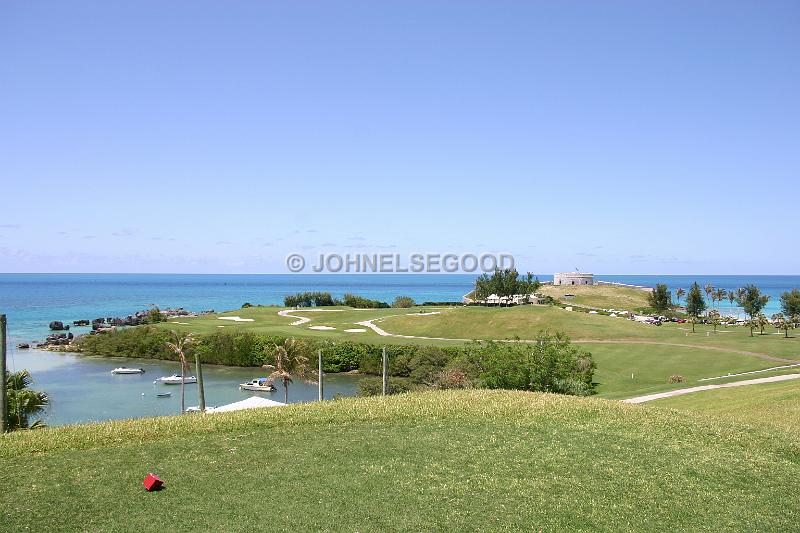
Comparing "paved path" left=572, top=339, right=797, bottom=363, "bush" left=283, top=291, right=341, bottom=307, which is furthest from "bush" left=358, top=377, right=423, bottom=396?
"bush" left=283, top=291, right=341, bottom=307

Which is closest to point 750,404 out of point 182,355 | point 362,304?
point 182,355

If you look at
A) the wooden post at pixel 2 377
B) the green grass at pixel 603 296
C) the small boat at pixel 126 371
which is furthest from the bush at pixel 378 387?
the green grass at pixel 603 296

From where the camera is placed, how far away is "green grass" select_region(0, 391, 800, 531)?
33.3ft

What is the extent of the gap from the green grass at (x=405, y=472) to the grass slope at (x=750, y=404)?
9.19 feet

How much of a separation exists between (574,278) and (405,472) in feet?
578

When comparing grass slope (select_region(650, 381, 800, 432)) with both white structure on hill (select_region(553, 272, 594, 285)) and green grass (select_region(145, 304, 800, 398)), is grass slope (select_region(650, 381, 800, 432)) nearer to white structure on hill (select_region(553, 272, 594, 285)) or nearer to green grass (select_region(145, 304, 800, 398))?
green grass (select_region(145, 304, 800, 398))

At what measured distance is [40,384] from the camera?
2190 inches

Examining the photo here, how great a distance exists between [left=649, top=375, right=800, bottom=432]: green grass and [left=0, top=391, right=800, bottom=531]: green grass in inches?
100

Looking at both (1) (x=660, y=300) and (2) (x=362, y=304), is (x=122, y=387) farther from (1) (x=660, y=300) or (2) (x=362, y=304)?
(1) (x=660, y=300)

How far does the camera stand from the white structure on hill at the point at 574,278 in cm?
17912

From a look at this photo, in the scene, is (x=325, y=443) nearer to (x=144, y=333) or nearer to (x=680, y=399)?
(x=680, y=399)

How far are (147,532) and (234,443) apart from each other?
16.4ft

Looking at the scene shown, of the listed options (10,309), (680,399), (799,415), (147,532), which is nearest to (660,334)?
(680,399)

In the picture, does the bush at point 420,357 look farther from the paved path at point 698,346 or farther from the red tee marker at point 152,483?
the red tee marker at point 152,483
